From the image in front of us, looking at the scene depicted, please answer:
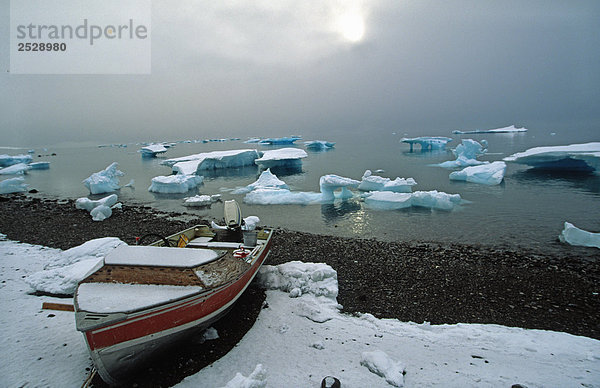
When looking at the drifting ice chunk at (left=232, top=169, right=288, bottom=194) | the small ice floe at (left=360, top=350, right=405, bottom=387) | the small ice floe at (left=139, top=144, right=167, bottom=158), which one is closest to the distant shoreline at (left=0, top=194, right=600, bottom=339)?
the small ice floe at (left=360, top=350, right=405, bottom=387)

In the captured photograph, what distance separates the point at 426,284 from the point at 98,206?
15.9 m

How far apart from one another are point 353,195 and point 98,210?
48.3ft

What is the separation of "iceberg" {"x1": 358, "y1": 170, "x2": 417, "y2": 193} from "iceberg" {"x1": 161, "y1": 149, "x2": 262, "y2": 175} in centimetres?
1680

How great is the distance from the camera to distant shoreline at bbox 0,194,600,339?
5.98 metres

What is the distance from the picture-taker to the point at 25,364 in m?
4.20

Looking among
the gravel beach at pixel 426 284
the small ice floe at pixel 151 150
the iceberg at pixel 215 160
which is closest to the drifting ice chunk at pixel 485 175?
the gravel beach at pixel 426 284

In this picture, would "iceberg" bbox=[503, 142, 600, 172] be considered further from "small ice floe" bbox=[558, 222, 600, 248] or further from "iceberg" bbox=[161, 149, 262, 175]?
"iceberg" bbox=[161, 149, 262, 175]

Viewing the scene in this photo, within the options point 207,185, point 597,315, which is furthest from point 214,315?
point 207,185

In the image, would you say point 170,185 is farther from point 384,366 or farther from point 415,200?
point 384,366

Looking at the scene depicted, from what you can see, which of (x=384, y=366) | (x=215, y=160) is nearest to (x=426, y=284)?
(x=384, y=366)

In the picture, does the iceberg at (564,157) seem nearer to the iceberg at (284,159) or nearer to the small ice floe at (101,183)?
the iceberg at (284,159)

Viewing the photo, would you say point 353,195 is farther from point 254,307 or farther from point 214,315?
point 214,315

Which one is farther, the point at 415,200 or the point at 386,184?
the point at 386,184

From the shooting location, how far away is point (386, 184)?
20.0 meters
